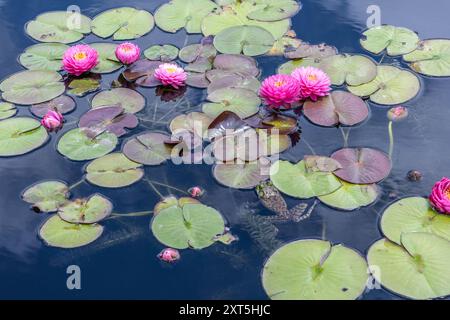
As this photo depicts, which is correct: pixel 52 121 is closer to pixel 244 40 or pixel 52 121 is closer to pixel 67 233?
pixel 67 233

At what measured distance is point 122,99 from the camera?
102 inches

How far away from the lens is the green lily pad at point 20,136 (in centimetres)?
237

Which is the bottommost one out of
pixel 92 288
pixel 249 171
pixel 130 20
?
pixel 92 288

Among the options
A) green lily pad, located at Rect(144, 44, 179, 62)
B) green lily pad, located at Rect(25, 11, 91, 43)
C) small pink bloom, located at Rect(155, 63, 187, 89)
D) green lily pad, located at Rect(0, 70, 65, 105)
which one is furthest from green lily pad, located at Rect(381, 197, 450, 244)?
green lily pad, located at Rect(25, 11, 91, 43)

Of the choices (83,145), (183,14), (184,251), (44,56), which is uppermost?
(183,14)

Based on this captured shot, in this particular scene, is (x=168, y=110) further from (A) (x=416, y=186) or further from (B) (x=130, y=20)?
(A) (x=416, y=186)

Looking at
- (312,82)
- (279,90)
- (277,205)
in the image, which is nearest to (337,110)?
(312,82)

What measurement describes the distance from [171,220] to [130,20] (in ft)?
4.75

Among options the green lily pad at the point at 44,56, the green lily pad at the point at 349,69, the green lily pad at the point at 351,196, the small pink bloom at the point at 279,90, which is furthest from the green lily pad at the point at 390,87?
the green lily pad at the point at 44,56

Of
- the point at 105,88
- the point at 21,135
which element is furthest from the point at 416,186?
the point at 21,135

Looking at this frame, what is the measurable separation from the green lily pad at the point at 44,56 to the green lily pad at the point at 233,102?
83 centimetres

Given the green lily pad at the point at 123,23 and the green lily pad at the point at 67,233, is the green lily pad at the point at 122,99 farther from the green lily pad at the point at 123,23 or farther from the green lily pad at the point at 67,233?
the green lily pad at the point at 67,233

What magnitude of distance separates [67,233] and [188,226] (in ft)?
1.43

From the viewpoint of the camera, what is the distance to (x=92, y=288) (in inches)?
74.2
